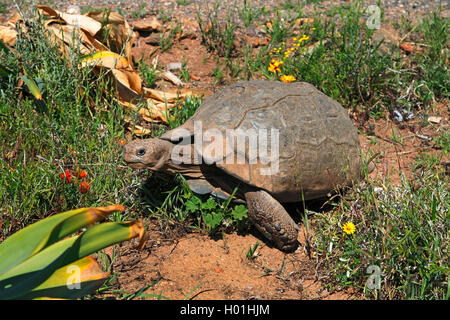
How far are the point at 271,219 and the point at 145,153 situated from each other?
0.96m

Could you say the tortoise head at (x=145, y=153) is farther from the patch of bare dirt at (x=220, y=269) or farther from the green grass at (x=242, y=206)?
the patch of bare dirt at (x=220, y=269)

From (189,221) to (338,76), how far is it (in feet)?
6.83

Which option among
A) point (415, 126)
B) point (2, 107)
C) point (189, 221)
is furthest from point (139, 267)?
point (415, 126)

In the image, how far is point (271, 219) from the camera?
128 inches

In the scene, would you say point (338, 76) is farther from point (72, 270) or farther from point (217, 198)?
point (72, 270)

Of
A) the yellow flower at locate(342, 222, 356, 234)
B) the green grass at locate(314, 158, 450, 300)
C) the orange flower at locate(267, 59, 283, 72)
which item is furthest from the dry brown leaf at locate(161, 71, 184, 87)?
the yellow flower at locate(342, 222, 356, 234)

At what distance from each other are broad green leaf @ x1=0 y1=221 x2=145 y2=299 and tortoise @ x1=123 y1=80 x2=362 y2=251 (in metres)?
1.12

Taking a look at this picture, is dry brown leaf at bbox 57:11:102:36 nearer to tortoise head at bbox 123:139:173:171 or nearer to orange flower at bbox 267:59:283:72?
orange flower at bbox 267:59:283:72

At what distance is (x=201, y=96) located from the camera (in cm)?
446

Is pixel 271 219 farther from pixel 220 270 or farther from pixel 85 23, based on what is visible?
pixel 85 23

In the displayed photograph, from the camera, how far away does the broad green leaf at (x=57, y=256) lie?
2.13 metres

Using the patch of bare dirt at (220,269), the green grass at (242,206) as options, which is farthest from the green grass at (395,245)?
the patch of bare dirt at (220,269)

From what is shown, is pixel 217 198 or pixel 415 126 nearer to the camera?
pixel 217 198

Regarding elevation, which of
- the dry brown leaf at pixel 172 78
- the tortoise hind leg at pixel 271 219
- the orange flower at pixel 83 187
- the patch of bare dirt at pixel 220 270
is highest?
the dry brown leaf at pixel 172 78
